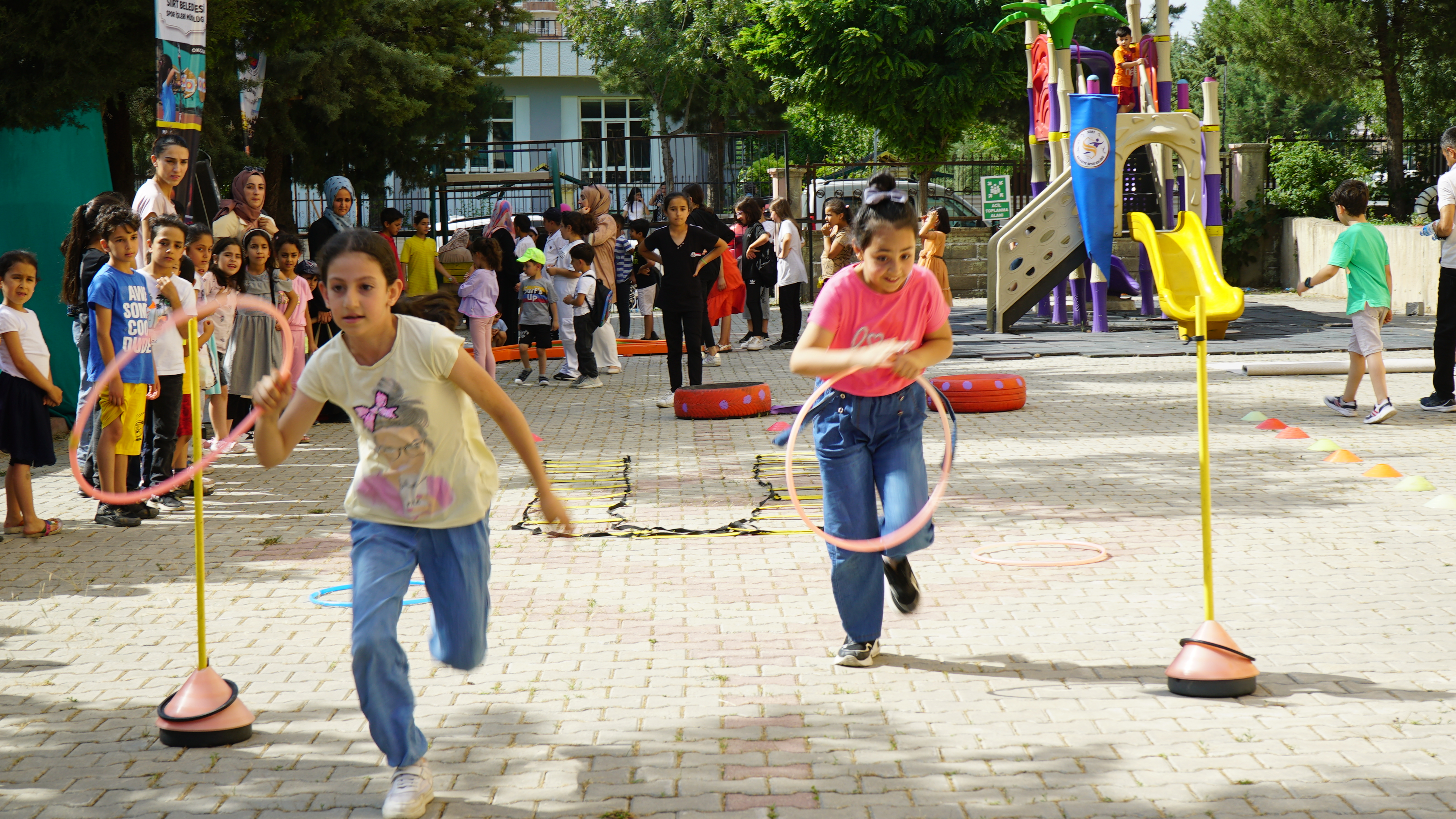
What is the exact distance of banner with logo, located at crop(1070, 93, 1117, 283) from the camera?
18609mm

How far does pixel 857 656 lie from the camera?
17.1 ft

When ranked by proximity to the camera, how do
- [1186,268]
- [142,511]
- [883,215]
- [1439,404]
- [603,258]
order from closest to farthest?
1. [883,215]
2. [142,511]
3. [1439,404]
4. [603,258]
5. [1186,268]

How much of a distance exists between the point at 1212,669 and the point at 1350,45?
3021 cm

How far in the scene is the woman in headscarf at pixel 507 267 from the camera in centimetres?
1786

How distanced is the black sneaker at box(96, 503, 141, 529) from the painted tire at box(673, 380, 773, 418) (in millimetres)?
5450

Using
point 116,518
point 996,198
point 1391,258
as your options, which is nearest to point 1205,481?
point 116,518

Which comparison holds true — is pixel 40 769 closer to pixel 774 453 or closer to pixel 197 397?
pixel 197 397

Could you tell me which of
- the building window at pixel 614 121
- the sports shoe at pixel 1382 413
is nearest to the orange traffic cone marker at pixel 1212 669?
the sports shoe at pixel 1382 413

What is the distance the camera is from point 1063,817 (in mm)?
3764

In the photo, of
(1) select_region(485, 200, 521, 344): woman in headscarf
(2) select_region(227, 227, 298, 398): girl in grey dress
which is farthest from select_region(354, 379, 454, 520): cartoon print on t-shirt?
(1) select_region(485, 200, 521, 344): woman in headscarf

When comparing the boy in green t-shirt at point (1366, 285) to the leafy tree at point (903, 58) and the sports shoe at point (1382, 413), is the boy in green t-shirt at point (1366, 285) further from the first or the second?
the leafy tree at point (903, 58)

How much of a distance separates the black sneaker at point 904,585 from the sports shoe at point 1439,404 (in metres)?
8.15

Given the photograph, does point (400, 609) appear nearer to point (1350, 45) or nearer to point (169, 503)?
point (169, 503)

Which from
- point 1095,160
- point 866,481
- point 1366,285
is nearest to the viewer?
point 866,481
